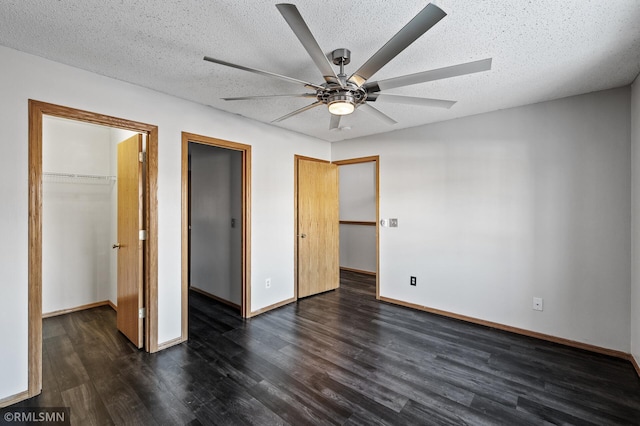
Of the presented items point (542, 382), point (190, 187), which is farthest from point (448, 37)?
point (190, 187)

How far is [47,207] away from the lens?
11.4 feet

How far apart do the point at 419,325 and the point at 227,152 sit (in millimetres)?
3380

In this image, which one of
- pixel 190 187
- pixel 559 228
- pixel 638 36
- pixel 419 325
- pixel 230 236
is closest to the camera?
pixel 638 36

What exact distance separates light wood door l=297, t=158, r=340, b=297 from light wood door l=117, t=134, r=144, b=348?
2037 mm

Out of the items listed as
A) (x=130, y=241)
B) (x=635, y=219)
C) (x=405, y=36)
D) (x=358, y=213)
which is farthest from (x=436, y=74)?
(x=358, y=213)

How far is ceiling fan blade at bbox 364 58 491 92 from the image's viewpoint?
148cm

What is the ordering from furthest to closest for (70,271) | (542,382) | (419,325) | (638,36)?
(70,271)
(419,325)
(542,382)
(638,36)

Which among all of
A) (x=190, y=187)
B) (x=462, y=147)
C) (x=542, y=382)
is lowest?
(x=542, y=382)

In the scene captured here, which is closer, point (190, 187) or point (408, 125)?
point (408, 125)

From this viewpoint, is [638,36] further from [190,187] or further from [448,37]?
[190,187]

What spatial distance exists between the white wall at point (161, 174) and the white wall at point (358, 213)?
164 cm

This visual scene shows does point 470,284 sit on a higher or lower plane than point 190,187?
lower

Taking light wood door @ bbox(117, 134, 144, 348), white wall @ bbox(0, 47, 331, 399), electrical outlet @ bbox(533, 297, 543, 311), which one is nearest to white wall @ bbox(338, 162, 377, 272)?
white wall @ bbox(0, 47, 331, 399)

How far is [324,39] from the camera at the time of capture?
Answer: 1.85 meters
